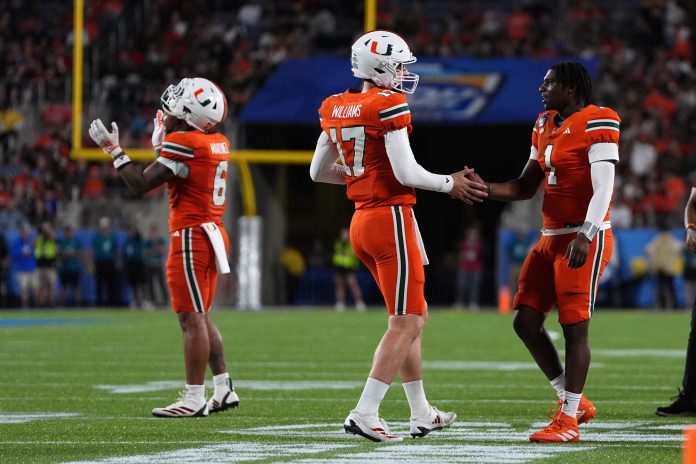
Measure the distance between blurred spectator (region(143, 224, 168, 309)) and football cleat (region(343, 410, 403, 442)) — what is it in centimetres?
1741

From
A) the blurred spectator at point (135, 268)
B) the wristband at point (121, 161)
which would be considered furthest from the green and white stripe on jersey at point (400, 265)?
the blurred spectator at point (135, 268)

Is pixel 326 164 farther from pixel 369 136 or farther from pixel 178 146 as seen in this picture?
pixel 178 146

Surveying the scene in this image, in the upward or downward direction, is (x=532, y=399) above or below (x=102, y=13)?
below

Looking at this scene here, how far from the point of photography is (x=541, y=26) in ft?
85.4

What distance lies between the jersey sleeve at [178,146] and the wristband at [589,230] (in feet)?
7.74

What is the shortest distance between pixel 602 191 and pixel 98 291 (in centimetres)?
1861

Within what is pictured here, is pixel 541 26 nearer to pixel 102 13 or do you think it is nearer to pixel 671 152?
pixel 671 152

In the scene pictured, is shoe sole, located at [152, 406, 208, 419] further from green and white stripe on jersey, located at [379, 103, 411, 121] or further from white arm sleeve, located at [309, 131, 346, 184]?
green and white stripe on jersey, located at [379, 103, 411, 121]

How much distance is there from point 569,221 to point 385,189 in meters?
0.90

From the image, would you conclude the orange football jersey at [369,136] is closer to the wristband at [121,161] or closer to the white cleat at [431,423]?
the white cleat at [431,423]

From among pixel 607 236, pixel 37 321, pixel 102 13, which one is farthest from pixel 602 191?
pixel 102 13

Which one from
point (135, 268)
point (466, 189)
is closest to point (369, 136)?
point (466, 189)

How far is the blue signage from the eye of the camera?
23578mm

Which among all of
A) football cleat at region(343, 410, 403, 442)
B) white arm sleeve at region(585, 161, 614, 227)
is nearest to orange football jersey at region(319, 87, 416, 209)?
white arm sleeve at region(585, 161, 614, 227)
